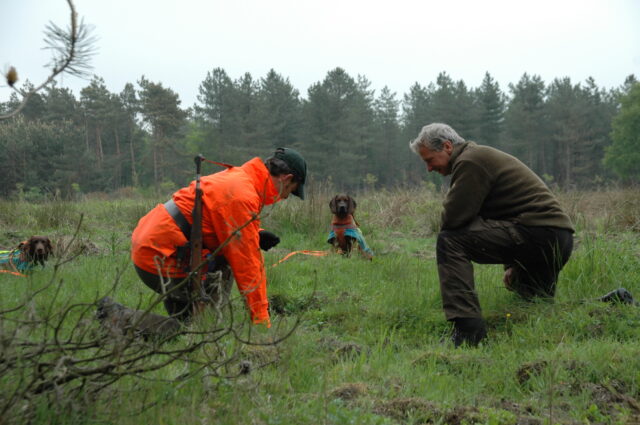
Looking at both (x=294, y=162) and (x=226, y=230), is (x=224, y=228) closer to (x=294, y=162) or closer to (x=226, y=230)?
(x=226, y=230)

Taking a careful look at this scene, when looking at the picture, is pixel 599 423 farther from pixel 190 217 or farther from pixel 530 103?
pixel 530 103

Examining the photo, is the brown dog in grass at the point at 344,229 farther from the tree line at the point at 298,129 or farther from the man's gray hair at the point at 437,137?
the tree line at the point at 298,129

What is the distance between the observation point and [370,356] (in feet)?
10.7

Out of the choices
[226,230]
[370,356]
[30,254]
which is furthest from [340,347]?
[30,254]

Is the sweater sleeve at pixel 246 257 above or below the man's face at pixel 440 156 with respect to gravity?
below

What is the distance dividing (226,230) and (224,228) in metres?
0.03

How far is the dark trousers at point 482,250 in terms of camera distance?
149 inches

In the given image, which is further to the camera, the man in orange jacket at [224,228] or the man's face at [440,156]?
the man's face at [440,156]

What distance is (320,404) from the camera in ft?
7.26

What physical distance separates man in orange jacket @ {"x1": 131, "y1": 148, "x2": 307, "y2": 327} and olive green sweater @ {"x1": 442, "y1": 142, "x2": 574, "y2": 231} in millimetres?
1263

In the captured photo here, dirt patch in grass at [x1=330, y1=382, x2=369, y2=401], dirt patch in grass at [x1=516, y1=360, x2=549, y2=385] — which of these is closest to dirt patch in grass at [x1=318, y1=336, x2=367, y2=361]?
dirt patch in grass at [x1=330, y1=382, x2=369, y2=401]

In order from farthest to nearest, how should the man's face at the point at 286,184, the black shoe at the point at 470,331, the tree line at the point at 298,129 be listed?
the tree line at the point at 298,129 → the man's face at the point at 286,184 → the black shoe at the point at 470,331

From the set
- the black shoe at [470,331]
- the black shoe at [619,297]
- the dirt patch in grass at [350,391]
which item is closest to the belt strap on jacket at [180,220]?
the dirt patch in grass at [350,391]

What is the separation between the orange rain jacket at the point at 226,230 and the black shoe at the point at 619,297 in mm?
2721
